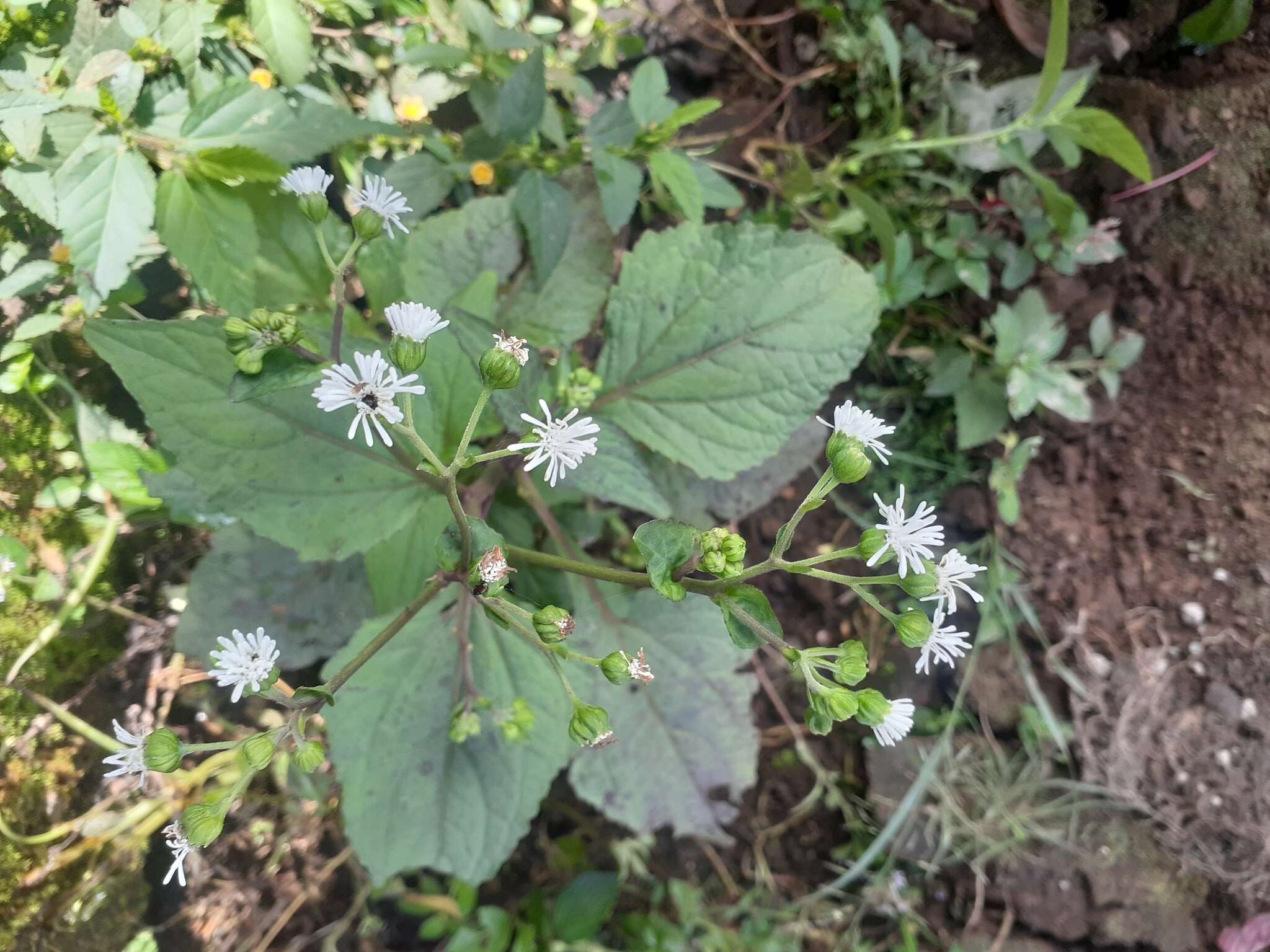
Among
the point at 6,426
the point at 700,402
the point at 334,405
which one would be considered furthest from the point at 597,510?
the point at 6,426

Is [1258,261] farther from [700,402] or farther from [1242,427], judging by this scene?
[700,402]

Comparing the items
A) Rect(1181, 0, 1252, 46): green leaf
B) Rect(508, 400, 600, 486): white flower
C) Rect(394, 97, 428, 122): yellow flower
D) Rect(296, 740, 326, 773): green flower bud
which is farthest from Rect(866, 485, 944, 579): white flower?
Rect(1181, 0, 1252, 46): green leaf

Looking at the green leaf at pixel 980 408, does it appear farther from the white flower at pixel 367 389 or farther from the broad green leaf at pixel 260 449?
the white flower at pixel 367 389

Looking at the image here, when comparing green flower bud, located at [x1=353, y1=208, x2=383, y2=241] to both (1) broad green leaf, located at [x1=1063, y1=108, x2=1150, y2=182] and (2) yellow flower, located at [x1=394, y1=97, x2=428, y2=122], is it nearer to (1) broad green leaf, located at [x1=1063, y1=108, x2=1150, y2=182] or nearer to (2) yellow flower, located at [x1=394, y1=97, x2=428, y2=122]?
(2) yellow flower, located at [x1=394, y1=97, x2=428, y2=122]

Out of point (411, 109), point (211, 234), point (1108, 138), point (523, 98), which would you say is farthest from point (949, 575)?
point (411, 109)

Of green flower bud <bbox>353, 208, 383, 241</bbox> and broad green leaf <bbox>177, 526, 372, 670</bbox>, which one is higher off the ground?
green flower bud <bbox>353, 208, 383, 241</bbox>

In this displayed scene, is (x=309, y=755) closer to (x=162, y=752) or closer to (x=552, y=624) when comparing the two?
(x=162, y=752)
